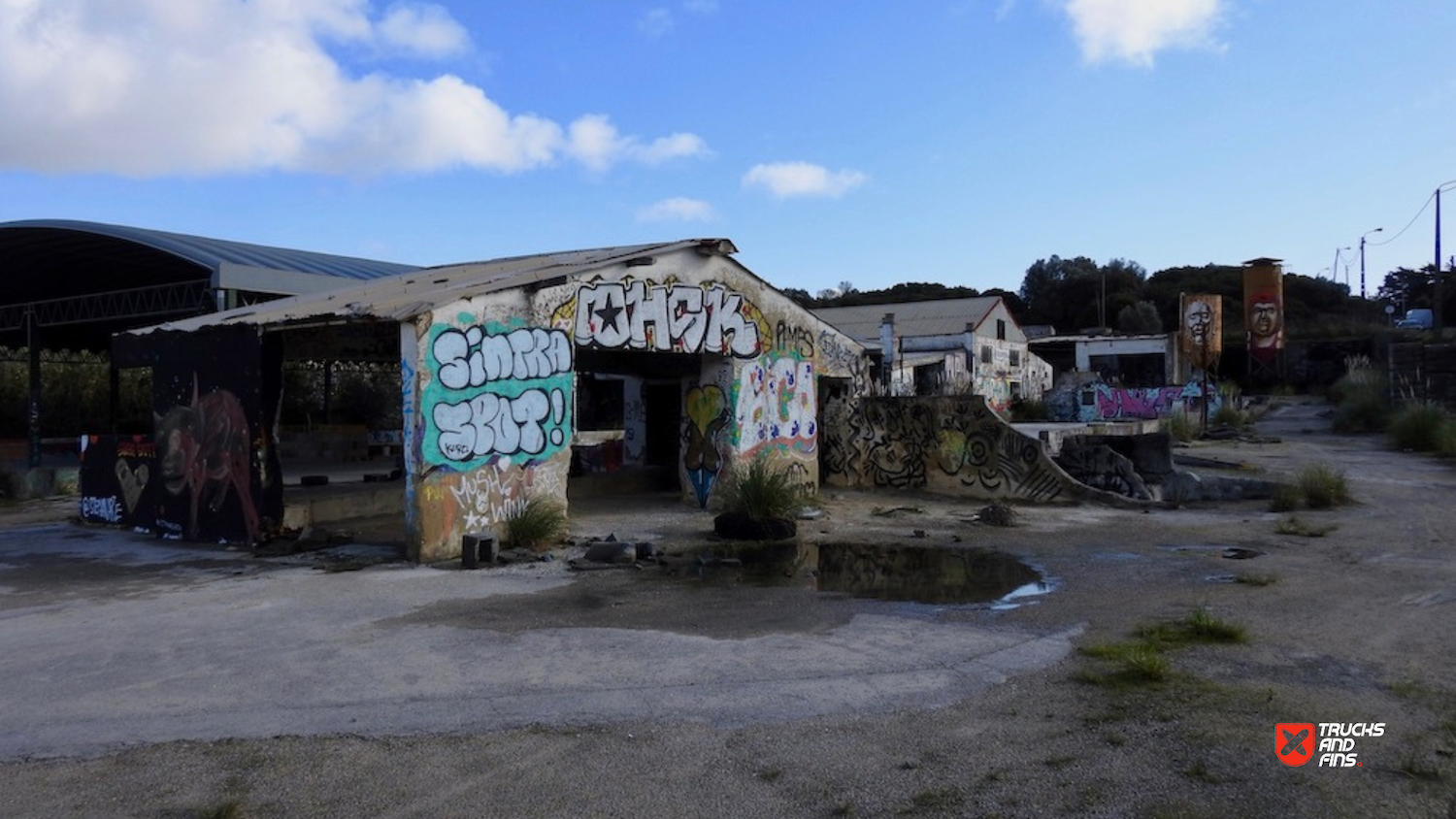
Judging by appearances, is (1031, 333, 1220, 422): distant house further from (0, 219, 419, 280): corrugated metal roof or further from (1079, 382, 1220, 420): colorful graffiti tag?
(0, 219, 419, 280): corrugated metal roof

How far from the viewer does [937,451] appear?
17.4m

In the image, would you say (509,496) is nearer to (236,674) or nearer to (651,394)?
(236,674)

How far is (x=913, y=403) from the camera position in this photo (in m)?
17.8

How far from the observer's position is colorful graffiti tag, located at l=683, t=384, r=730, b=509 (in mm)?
15484

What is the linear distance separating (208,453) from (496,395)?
13.8ft

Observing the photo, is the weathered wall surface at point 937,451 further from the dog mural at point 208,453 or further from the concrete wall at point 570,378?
the dog mural at point 208,453

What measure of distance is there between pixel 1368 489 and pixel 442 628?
15.4 metres

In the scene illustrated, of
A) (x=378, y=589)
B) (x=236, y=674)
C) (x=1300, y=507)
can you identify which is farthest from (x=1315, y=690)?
(x=1300, y=507)

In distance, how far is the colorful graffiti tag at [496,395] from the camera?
11.0 m

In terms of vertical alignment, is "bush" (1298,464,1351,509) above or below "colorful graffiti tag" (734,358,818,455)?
below

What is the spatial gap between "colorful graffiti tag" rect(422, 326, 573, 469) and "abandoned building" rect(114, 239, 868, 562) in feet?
0.07

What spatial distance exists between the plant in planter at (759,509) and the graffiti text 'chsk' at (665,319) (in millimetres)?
2267

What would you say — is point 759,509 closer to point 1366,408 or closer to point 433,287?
point 433,287

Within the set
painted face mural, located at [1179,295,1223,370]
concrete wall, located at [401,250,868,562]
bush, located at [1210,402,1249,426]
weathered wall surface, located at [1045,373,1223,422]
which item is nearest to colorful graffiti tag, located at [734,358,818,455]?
concrete wall, located at [401,250,868,562]
